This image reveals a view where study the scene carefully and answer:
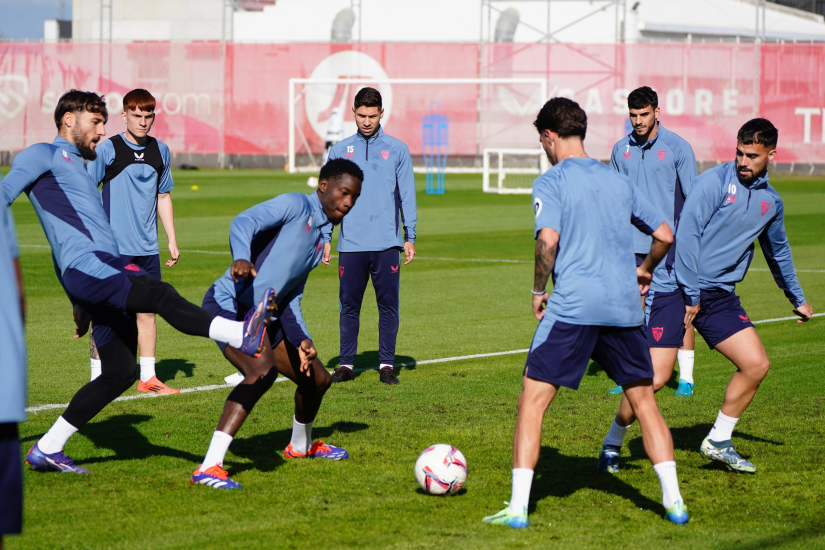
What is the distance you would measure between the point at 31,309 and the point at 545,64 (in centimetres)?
3101

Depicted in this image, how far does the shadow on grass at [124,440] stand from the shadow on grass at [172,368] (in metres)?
1.43

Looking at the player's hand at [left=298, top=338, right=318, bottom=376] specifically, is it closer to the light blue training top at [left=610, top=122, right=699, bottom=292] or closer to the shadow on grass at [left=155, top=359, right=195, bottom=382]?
the shadow on grass at [left=155, top=359, right=195, bottom=382]

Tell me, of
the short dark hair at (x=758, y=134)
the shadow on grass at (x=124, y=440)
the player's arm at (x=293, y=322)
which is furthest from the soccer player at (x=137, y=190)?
the short dark hair at (x=758, y=134)

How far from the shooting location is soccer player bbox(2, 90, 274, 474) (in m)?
5.20

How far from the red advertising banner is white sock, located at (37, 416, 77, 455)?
34.1 meters

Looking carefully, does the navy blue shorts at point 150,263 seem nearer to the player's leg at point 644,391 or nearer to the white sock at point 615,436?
the white sock at point 615,436

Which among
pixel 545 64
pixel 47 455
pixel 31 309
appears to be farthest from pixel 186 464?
pixel 545 64

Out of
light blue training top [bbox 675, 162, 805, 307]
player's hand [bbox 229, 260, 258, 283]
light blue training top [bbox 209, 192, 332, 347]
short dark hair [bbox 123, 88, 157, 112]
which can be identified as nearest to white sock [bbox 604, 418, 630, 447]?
light blue training top [bbox 675, 162, 805, 307]

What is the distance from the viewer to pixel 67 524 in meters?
4.77

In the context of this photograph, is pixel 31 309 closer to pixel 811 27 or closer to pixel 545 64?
pixel 545 64

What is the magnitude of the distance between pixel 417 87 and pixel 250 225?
3499 cm

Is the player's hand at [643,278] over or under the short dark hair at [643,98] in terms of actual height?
under

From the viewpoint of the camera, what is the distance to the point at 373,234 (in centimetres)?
852

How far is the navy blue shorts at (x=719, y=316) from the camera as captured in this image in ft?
19.9
